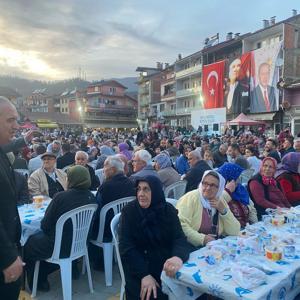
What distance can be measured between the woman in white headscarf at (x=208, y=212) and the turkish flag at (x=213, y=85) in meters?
30.8

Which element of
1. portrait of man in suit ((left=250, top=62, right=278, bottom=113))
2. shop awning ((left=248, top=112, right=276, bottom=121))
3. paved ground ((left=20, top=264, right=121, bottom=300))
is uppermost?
portrait of man in suit ((left=250, top=62, right=278, bottom=113))

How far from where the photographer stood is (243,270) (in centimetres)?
230

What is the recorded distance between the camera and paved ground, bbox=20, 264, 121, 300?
3732 mm

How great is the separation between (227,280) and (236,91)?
29.9m

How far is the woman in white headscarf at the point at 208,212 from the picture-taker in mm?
3250

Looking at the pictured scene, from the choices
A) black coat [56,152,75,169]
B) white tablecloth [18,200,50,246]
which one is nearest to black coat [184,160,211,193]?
white tablecloth [18,200,50,246]

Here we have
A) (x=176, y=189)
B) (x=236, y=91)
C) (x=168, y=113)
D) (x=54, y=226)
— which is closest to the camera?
(x=54, y=226)

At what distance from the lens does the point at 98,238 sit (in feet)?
13.9

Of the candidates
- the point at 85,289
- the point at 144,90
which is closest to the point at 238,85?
the point at 85,289

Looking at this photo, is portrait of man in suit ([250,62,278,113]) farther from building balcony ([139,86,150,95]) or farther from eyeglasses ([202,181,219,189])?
building balcony ([139,86,150,95])

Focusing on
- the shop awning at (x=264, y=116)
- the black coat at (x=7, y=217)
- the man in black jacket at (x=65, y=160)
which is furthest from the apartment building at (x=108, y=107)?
the black coat at (x=7, y=217)

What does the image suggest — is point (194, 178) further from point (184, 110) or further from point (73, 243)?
point (184, 110)

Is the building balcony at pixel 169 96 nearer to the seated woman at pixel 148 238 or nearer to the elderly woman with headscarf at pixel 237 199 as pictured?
the elderly woman with headscarf at pixel 237 199

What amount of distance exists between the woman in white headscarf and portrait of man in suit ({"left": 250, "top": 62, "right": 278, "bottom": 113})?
81.7 feet
